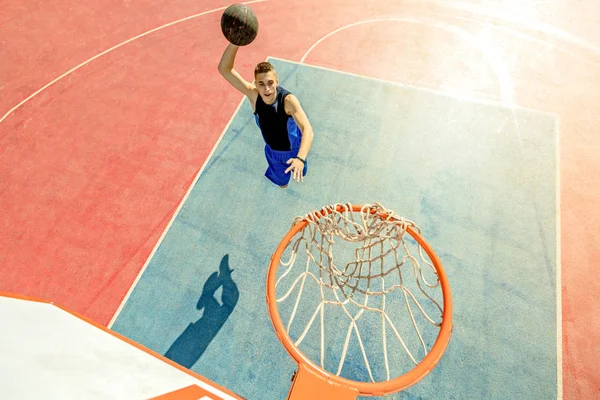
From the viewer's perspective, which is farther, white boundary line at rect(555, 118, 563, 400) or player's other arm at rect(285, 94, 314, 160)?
white boundary line at rect(555, 118, 563, 400)

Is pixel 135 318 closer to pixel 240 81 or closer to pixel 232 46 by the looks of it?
pixel 240 81

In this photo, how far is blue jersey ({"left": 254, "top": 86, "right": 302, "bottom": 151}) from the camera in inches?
151

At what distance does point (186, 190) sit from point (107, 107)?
2.45m

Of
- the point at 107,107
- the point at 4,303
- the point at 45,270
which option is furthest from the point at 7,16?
the point at 4,303

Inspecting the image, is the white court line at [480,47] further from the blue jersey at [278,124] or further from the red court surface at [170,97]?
the blue jersey at [278,124]

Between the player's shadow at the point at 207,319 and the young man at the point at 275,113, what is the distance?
5.47ft

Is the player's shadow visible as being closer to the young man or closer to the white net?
the white net

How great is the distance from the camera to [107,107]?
20.7 ft

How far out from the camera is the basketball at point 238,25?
370 centimetres

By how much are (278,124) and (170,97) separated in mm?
3262

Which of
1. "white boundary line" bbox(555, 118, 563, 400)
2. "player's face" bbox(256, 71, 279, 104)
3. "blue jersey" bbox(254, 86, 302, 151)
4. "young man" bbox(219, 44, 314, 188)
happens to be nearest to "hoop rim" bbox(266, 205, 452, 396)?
"young man" bbox(219, 44, 314, 188)

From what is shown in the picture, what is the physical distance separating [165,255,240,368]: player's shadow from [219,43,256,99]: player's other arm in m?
2.21

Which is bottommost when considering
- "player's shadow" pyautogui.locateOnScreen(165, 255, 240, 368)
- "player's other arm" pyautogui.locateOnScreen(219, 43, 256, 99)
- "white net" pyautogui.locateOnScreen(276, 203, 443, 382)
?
"player's shadow" pyautogui.locateOnScreen(165, 255, 240, 368)

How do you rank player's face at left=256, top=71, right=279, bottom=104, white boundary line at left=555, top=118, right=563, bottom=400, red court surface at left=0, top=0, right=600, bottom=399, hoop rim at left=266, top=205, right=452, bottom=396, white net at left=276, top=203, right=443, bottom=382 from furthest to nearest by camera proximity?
1. red court surface at left=0, top=0, right=600, bottom=399
2. white net at left=276, top=203, right=443, bottom=382
3. white boundary line at left=555, top=118, right=563, bottom=400
4. player's face at left=256, top=71, right=279, bottom=104
5. hoop rim at left=266, top=205, right=452, bottom=396
